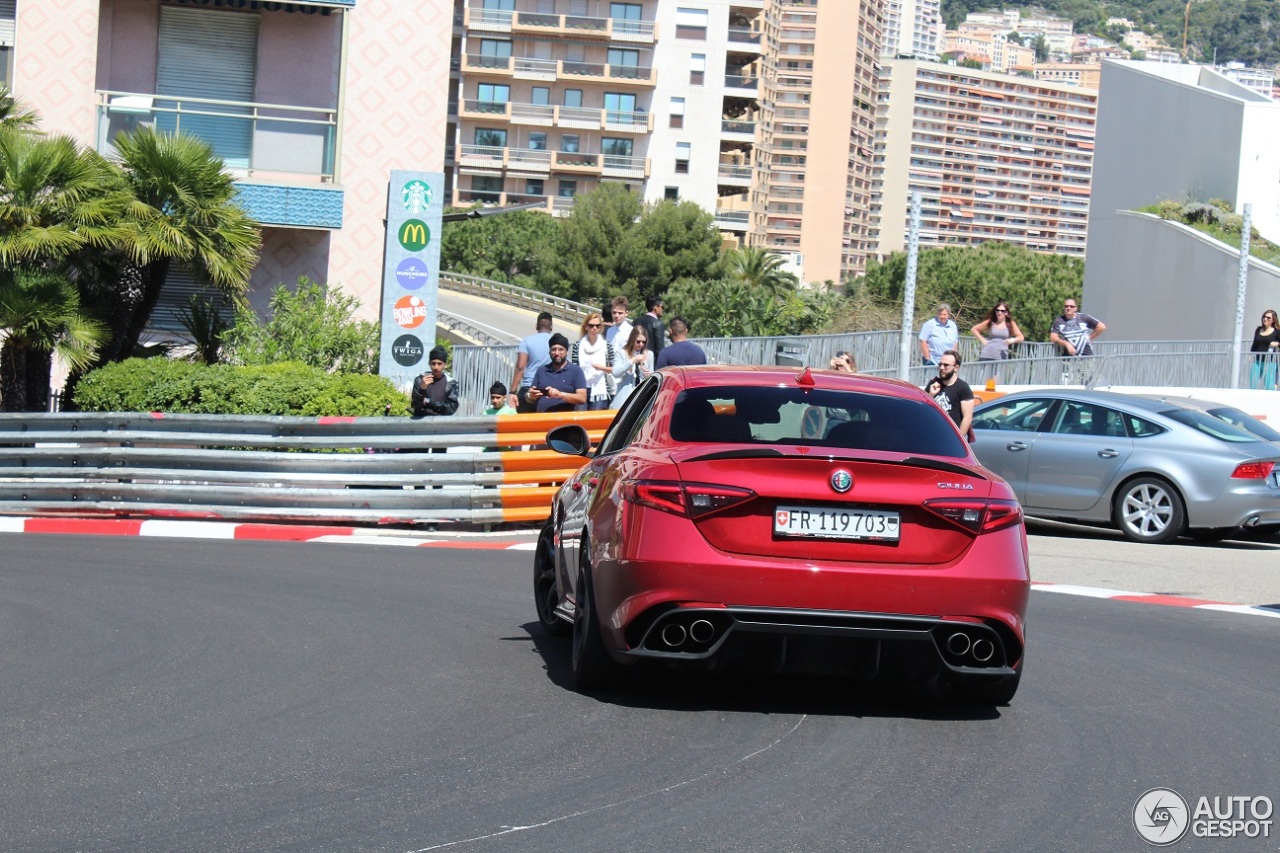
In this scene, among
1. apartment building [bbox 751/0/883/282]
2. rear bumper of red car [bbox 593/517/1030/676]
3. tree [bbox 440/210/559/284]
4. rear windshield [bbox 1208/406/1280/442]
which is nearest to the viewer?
rear bumper of red car [bbox 593/517/1030/676]

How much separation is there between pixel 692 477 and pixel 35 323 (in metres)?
13.6

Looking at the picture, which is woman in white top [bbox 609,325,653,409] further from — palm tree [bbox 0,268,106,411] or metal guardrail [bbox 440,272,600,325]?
metal guardrail [bbox 440,272,600,325]

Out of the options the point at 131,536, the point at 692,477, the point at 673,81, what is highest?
the point at 673,81

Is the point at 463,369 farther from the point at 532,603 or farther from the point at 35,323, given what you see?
the point at 532,603

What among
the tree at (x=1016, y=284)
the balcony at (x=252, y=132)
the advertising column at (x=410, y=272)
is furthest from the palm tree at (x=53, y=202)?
the tree at (x=1016, y=284)

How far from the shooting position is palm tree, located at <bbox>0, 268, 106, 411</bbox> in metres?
18.2

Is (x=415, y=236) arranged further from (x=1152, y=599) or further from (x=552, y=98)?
(x=552, y=98)

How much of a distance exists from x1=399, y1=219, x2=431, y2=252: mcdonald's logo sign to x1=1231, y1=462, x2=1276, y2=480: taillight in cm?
899

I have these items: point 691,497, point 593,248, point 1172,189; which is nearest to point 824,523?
point 691,497

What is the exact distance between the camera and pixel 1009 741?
6.55 m

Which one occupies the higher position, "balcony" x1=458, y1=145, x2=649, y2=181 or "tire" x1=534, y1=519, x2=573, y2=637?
"balcony" x1=458, y1=145, x2=649, y2=181

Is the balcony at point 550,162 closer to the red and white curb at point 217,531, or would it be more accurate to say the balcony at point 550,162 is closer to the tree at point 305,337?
the tree at point 305,337

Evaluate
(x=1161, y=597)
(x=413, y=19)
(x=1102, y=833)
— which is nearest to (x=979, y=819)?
(x=1102, y=833)

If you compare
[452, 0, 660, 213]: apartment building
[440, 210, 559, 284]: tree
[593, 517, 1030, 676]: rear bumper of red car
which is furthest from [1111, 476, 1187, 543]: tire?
[452, 0, 660, 213]: apartment building
